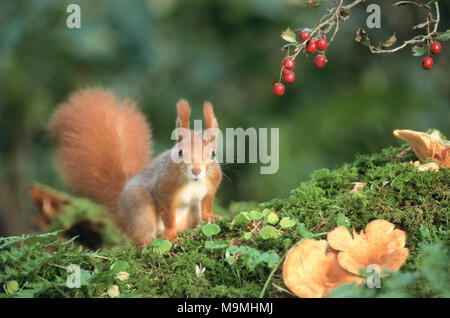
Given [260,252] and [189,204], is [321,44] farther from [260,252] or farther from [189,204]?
[189,204]

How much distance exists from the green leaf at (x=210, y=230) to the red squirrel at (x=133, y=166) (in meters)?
0.28

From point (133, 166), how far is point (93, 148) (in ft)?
0.84

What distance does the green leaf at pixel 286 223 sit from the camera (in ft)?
6.66

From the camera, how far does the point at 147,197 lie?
2602 millimetres

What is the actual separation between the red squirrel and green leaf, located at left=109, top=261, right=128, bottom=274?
463 mm

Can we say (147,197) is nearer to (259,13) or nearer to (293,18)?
(259,13)

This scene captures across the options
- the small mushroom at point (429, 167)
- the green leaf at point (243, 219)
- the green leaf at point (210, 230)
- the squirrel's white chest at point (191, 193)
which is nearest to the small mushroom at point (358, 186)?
the small mushroom at point (429, 167)

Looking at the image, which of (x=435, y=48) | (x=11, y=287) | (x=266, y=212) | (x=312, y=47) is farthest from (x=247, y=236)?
(x=435, y=48)

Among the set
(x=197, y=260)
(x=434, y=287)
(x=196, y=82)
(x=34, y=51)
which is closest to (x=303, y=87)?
(x=196, y=82)

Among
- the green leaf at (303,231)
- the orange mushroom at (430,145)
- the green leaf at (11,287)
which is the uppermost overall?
the orange mushroom at (430,145)

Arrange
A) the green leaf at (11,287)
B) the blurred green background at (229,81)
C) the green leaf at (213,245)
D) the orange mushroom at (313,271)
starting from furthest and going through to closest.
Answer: the blurred green background at (229,81) → the green leaf at (213,245) → the green leaf at (11,287) → the orange mushroom at (313,271)

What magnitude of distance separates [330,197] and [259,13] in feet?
6.50

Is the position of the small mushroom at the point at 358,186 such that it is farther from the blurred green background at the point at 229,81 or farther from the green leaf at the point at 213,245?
the blurred green background at the point at 229,81

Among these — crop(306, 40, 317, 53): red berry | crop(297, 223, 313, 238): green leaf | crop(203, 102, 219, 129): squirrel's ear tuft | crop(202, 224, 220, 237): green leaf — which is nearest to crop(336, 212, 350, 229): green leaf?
crop(297, 223, 313, 238): green leaf
